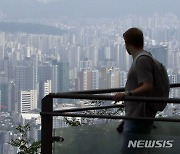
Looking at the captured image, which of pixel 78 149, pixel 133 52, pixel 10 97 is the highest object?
pixel 133 52

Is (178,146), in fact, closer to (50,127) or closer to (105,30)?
(50,127)

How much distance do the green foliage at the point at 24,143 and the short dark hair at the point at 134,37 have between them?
3.35m

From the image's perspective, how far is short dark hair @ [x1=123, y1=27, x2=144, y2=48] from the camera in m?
4.27

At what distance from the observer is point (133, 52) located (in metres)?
4.30

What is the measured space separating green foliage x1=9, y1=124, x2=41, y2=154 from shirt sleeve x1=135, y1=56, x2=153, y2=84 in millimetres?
3411

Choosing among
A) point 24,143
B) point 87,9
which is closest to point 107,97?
point 24,143

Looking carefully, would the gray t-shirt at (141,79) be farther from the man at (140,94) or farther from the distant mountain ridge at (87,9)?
the distant mountain ridge at (87,9)

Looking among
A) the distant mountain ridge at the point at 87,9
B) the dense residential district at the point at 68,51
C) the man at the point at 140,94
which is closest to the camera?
the man at the point at 140,94

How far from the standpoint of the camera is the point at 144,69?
4.16 m

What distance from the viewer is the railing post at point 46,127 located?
165 inches

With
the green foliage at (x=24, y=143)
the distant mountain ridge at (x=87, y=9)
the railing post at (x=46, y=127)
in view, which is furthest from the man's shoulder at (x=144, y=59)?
the distant mountain ridge at (x=87, y=9)

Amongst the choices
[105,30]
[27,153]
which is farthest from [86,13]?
[27,153]

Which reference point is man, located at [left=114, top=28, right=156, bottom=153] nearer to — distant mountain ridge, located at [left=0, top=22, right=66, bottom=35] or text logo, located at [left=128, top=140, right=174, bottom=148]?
text logo, located at [left=128, top=140, right=174, bottom=148]

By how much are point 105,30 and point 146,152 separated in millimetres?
66945
